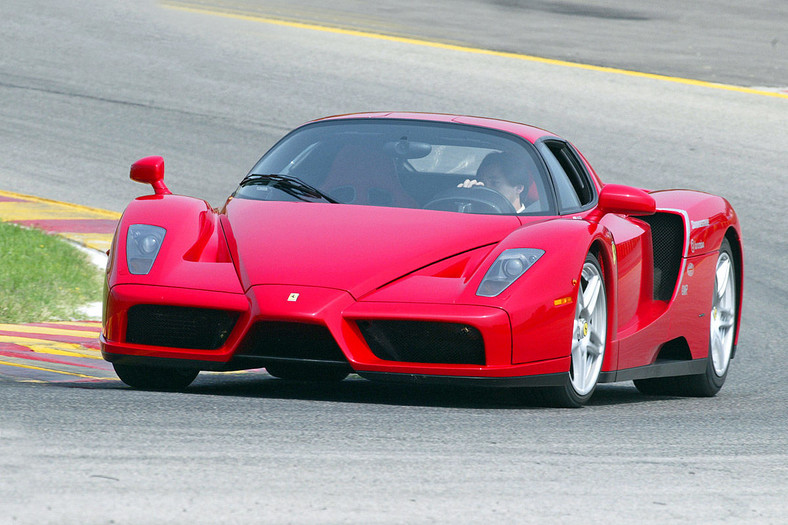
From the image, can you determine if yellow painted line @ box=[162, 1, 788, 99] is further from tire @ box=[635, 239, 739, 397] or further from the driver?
the driver

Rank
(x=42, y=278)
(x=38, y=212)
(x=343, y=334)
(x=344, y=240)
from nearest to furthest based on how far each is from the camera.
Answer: (x=343, y=334), (x=344, y=240), (x=42, y=278), (x=38, y=212)

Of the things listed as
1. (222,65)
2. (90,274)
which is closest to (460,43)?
(222,65)

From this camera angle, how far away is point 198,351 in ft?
17.5

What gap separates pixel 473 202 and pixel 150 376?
156 cm

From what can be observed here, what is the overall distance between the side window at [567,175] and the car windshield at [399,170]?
106 millimetres

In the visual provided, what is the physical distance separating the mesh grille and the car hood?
44.2 inches

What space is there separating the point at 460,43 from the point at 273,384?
45.8ft

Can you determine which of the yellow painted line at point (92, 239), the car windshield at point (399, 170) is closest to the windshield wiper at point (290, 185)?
the car windshield at point (399, 170)

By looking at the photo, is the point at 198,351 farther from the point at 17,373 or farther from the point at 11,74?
the point at 11,74

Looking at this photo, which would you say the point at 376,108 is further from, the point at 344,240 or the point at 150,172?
the point at 344,240

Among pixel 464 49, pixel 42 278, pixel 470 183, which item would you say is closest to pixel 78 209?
pixel 42 278

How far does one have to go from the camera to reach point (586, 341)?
5.80 meters

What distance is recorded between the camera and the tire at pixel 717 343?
709 cm

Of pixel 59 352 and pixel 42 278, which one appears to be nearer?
pixel 59 352
